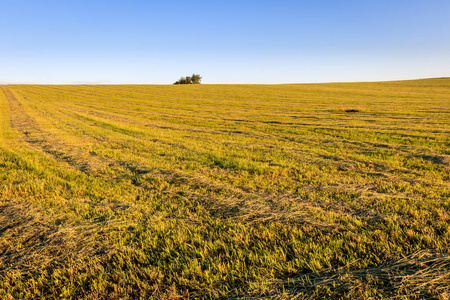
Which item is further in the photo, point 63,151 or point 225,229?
point 63,151

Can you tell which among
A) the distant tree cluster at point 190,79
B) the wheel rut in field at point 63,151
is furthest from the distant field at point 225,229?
the distant tree cluster at point 190,79

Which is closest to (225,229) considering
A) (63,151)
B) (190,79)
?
(63,151)

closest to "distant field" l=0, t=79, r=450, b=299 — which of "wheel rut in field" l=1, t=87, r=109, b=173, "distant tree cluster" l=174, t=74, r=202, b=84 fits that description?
"wheel rut in field" l=1, t=87, r=109, b=173

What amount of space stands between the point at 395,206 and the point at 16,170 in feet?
26.3

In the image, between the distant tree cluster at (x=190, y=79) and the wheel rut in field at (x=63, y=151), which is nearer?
the wheel rut in field at (x=63, y=151)

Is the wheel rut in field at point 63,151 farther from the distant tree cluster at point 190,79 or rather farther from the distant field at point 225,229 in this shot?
the distant tree cluster at point 190,79

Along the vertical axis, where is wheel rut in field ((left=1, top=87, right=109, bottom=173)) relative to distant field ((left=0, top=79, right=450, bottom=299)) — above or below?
above

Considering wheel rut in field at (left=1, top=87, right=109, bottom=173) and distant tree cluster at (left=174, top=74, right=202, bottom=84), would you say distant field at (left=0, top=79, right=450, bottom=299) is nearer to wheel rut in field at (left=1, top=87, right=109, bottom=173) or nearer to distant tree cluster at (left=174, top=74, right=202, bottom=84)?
wheel rut in field at (left=1, top=87, right=109, bottom=173)

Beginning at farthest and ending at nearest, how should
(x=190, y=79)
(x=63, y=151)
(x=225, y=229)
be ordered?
(x=190, y=79)
(x=63, y=151)
(x=225, y=229)

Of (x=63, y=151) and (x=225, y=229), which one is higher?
(x=63, y=151)

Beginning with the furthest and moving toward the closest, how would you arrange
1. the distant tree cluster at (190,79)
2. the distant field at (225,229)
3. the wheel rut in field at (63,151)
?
1. the distant tree cluster at (190,79)
2. the wheel rut in field at (63,151)
3. the distant field at (225,229)

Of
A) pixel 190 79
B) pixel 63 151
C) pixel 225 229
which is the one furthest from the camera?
pixel 190 79

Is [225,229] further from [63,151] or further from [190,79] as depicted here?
[190,79]

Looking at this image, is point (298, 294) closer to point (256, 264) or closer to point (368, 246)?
point (256, 264)
